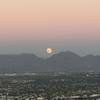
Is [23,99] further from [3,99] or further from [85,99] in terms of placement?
[85,99]

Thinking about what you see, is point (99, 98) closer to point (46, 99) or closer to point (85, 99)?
point (85, 99)

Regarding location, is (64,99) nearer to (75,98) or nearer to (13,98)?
(75,98)

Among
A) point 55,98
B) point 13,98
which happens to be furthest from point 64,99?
point 13,98

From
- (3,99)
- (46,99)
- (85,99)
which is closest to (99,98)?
(85,99)

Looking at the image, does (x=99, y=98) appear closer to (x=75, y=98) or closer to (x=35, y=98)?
(x=75, y=98)

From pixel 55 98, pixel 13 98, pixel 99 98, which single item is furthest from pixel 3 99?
pixel 99 98

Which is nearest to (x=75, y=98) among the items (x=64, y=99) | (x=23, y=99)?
(x=64, y=99)
